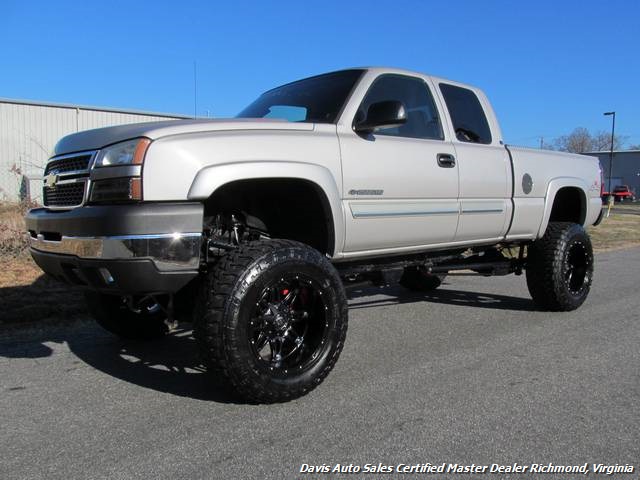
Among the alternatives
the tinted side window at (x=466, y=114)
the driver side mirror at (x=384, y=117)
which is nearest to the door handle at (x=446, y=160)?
the tinted side window at (x=466, y=114)

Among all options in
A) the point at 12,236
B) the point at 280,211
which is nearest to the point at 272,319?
the point at 280,211

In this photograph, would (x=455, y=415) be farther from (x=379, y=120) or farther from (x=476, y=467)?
(x=379, y=120)

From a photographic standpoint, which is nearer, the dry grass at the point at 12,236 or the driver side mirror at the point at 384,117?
the driver side mirror at the point at 384,117

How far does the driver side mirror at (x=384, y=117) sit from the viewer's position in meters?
3.81

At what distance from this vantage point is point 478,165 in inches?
196

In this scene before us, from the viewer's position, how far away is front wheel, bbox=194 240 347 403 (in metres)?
3.21

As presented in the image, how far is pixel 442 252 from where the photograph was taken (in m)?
5.24

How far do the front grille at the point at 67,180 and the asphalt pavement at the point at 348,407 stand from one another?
1.21 m

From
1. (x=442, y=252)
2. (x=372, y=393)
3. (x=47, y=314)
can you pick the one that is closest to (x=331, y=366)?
(x=372, y=393)

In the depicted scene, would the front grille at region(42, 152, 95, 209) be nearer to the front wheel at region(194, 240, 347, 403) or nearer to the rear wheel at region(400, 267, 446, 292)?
the front wheel at region(194, 240, 347, 403)

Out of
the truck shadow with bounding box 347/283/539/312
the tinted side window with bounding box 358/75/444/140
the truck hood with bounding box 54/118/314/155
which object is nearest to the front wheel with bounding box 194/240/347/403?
the truck hood with bounding box 54/118/314/155

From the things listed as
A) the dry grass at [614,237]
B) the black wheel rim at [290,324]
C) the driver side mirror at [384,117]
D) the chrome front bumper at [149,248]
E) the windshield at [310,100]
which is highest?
the windshield at [310,100]

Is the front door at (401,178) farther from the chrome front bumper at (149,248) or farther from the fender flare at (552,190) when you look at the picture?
the fender flare at (552,190)

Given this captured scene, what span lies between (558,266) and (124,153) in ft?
14.4
